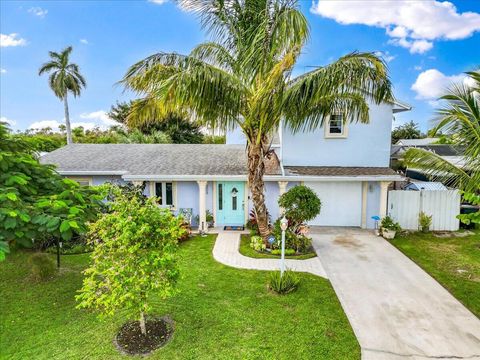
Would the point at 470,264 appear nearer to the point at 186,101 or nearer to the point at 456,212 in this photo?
the point at 456,212

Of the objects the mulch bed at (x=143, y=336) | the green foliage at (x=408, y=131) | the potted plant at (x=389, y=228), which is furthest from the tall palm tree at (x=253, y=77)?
the green foliage at (x=408, y=131)

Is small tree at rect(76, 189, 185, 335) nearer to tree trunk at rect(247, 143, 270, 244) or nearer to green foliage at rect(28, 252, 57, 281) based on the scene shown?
green foliage at rect(28, 252, 57, 281)

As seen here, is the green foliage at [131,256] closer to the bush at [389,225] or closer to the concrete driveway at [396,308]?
the concrete driveway at [396,308]

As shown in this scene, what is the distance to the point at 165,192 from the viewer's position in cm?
1504

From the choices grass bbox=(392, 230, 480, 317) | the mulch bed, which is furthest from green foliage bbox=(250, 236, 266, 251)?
grass bbox=(392, 230, 480, 317)

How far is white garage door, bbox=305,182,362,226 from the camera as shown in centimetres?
1476

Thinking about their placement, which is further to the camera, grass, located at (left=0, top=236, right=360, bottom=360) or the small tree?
grass, located at (left=0, top=236, right=360, bottom=360)

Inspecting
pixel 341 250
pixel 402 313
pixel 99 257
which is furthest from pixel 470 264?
pixel 99 257

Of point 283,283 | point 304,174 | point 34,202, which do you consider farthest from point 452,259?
point 34,202

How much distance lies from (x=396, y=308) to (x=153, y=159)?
1352cm

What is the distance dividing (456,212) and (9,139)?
59.4 ft

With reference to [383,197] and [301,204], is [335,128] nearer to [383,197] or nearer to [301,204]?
[383,197]

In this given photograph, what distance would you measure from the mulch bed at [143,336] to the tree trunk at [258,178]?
19.4 feet

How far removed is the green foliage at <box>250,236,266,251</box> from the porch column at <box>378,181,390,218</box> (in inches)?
245
